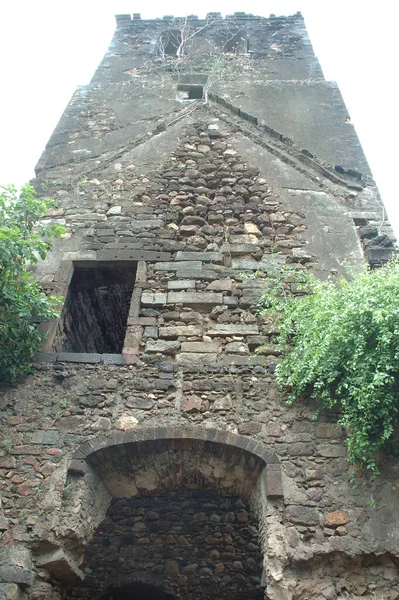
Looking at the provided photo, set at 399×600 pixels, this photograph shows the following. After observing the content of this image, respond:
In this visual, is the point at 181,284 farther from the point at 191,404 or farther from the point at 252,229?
the point at 191,404

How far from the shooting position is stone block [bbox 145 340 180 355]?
4.93m

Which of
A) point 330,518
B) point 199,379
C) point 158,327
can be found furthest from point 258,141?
point 330,518

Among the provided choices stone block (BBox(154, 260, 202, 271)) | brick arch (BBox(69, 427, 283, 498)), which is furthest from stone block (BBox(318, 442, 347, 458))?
stone block (BBox(154, 260, 202, 271))

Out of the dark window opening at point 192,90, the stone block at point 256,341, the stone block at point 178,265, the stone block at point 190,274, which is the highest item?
the dark window opening at point 192,90

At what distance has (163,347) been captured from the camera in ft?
16.3

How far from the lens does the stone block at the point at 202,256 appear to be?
225 inches

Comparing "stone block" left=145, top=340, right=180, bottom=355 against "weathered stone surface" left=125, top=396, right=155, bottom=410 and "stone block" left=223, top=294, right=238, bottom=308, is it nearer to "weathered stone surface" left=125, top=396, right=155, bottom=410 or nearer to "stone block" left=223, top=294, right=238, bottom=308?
"weathered stone surface" left=125, top=396, right=155, bottom=410

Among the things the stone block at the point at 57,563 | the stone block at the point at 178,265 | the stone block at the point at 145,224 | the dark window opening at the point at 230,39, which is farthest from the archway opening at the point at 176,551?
the dark window opening at the point at 230,39

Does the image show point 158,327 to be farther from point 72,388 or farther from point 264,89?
point 264,89

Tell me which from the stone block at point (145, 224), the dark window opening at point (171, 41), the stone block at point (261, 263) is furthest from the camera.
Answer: the dark window opening at point (171, 41)

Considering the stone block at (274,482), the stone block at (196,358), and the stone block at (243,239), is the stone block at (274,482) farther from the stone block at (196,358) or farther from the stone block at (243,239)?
the stone block at (243,239)

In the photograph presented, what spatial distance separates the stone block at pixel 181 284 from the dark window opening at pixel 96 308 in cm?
58

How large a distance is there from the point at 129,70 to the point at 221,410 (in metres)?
7.79

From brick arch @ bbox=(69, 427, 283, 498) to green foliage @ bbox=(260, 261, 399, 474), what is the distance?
0.60 metres
